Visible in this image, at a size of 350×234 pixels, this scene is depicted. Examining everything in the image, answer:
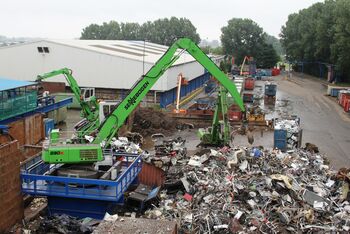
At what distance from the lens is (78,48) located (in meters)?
34.1

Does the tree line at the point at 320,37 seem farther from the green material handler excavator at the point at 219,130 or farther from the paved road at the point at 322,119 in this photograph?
the green material handler excavator at the point at 219,130

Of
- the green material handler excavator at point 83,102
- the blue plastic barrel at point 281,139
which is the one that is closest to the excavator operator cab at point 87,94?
the green material handler excavator at point 83,102

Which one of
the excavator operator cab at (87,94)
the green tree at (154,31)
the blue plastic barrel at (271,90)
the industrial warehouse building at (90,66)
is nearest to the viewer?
the excavator operator cab at (87,94)

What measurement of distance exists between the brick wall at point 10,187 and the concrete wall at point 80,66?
2120cm

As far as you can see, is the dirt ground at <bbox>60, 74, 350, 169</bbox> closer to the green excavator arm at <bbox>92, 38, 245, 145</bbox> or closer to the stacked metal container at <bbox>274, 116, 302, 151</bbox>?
the stacked metal container at <bbox>274, 116, 302, 151</bbox>

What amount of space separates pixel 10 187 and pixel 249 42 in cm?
6714

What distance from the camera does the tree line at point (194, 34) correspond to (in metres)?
73.9

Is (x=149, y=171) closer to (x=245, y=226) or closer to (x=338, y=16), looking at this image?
(x=245, y=226)

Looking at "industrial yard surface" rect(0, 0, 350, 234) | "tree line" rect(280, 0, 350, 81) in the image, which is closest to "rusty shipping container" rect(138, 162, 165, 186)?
"industrial yard surface" rect(0, 0, 350, 234)

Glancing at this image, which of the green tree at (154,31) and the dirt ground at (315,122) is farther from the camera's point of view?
the green tree at (154,31)

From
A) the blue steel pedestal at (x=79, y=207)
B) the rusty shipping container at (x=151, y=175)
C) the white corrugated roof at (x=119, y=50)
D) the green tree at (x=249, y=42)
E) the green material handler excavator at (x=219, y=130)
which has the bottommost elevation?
the blue steel pedestal at (x=79, y=207)

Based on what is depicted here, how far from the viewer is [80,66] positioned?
3438 centimetres

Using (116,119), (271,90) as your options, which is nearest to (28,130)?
(116,119)

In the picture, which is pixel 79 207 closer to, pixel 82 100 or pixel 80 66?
pixel 82 100
